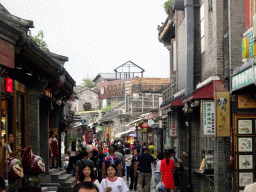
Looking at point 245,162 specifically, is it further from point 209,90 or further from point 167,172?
point 167,172

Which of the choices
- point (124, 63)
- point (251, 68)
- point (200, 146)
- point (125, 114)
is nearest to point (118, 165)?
point (251, 68)

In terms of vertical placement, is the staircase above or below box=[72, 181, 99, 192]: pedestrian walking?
below

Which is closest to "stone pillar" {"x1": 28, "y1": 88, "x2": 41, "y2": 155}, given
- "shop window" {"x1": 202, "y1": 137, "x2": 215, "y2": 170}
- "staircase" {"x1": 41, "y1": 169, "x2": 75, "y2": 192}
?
"staircase" {"x1": 41, "y1": 169, "x2": 75, "y2": 192}

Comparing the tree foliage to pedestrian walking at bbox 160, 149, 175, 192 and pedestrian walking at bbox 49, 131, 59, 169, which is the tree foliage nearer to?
pedestrian walking at bbox 49, 131, 59, 169

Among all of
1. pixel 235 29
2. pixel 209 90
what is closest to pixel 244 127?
pixel 209 90

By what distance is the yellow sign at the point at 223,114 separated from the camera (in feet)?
48.8

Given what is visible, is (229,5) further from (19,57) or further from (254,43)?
(19,57)

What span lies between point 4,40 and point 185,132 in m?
16.8

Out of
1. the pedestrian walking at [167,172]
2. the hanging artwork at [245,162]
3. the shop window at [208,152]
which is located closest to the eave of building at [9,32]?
the hanging artwork at [245,162]

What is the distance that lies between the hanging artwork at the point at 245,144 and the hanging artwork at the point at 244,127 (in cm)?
19

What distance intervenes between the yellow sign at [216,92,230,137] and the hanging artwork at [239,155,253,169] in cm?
73

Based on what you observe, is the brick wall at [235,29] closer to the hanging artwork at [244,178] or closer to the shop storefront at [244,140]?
the shop storefront at [244,140]

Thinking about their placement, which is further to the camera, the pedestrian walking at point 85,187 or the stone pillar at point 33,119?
the stone pillar at point 33,119

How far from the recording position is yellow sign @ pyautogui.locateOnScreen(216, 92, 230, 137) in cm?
1487
